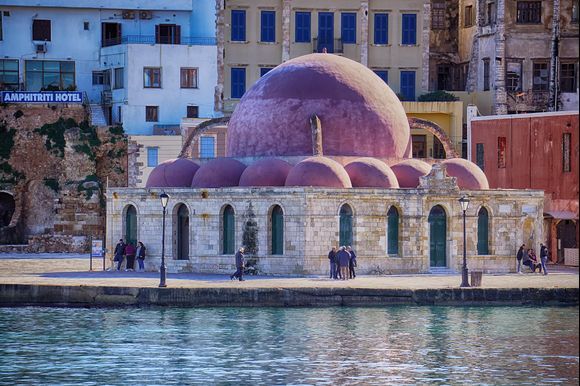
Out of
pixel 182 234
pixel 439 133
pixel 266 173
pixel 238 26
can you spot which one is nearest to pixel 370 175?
pixel 266 173

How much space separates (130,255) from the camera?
152ft

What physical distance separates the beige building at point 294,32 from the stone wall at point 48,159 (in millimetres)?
6469

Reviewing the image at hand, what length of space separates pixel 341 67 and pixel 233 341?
16.2 m

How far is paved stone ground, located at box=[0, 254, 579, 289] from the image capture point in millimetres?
40281

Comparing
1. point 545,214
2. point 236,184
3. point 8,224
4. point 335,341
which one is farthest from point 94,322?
point 8,224

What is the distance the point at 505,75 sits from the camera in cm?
6550

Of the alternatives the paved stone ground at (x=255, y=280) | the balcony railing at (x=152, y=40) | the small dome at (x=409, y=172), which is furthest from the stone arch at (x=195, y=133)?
the balcony railing at (x=152, y=40)

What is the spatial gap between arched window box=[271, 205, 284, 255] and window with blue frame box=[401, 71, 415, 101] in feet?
78.1

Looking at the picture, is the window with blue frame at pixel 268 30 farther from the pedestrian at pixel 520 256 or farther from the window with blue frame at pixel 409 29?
the pedestrian at pixel 520 256

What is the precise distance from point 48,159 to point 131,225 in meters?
16.7

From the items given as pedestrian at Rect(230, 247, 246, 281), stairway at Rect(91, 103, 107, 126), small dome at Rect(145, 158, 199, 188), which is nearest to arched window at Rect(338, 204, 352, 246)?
pedestrian at Rect(230, 247, 246, 281)

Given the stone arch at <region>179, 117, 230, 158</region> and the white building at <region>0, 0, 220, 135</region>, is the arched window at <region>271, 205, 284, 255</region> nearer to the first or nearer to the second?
the stone arch at <region>179, 117, 230, 158</region>

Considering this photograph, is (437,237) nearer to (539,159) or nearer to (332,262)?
(332,262)

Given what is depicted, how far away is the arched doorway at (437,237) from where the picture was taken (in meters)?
45.4
